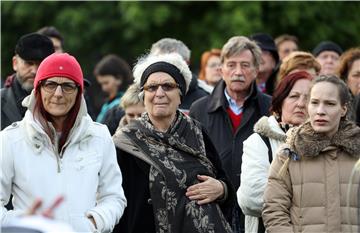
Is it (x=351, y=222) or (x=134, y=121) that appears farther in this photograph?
(x=134, y=121)

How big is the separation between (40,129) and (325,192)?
6.34 ft

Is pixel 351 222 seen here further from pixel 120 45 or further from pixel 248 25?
pixel 120 45

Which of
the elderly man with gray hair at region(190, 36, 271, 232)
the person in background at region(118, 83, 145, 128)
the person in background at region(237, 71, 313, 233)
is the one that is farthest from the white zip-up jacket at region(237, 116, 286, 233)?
the person in background at region(118, 83, 145, 128)

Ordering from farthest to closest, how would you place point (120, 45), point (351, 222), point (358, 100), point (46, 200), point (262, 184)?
point (120, 45), point (358, 100), point (262, 184), point (351, 222), point (46, 200)

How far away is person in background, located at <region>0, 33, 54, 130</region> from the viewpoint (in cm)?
1022

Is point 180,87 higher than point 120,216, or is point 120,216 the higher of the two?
point 180,87

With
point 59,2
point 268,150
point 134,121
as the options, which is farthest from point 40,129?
point 59,2

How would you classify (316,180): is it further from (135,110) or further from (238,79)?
(135,110)

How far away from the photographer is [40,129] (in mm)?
7961

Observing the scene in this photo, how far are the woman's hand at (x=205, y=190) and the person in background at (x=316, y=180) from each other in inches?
16.7

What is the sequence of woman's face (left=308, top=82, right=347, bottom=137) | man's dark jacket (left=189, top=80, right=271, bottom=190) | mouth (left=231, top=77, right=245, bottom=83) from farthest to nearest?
mouth (left=231, top=77, right=245, bottom=83) < man's dark jacket (left=189, top=80, right=271, bottom=190) < woman's face (left=308, top=82, right=347, bottom=137)

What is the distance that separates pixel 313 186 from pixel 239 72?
2.37 meters

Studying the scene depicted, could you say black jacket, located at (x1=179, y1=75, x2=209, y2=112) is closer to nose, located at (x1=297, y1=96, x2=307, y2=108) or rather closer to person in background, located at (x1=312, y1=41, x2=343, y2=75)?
nose, located at (x1=297, y1=96, x2=307, y2=108)

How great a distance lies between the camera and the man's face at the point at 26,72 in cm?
1028
